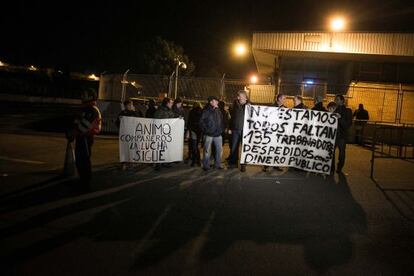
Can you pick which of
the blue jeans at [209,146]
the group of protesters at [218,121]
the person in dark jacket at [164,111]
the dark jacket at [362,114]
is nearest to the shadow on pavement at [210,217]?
the blue jeans at [209,146]

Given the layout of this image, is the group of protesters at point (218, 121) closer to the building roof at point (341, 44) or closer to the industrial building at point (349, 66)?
the industrial building at point (349, 66)

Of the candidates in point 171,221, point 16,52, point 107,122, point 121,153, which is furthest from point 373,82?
point 16,52

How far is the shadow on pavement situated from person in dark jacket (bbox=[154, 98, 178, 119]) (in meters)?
1.67

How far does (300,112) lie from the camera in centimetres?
995

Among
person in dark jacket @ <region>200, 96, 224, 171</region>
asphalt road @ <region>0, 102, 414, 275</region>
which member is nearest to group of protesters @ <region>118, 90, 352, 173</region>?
person in dark jacket @ <region>200, 96, 224, 171</region>

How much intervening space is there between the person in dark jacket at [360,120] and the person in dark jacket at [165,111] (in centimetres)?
1020

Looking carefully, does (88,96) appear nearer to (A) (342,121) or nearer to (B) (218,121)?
(B) (218,121)

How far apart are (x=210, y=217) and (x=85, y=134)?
297 cm

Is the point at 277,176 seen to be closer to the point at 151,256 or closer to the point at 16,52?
the point at 151,256

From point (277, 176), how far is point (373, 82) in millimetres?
17279

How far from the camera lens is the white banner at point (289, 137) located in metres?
9.87

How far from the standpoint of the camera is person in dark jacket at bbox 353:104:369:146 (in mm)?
17953

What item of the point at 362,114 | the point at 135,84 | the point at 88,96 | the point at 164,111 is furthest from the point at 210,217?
the point at 135,84

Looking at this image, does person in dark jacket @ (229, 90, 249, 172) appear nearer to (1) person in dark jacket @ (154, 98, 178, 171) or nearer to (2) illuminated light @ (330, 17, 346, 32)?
(1) person in dark jacket @ (154, 98, 178, 171)
